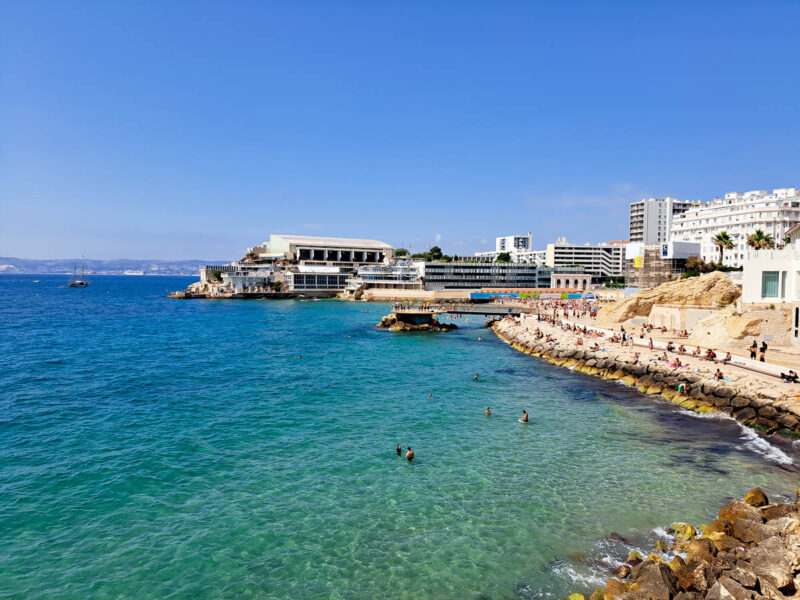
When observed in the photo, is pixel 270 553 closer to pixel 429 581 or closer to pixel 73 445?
pixel 429 581

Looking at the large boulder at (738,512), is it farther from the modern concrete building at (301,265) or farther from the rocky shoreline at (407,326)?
the modern concrete building at (301,265)

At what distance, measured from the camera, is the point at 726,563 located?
540 inches

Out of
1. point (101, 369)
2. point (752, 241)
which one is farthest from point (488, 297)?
point (101, 369)

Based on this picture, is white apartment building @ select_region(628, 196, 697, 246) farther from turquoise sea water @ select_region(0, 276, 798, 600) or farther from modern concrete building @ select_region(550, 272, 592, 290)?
turquoise sea water @ select_region(0, 276, 798, 600)

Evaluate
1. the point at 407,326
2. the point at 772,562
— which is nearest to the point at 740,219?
the point at 407,326

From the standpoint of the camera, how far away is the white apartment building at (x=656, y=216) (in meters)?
178

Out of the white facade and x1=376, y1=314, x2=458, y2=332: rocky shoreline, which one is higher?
the white facade

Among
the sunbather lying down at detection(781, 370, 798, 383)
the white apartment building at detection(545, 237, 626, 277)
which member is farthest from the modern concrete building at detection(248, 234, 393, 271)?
the sunbather lying down at detection(781, 370, 798, 383)

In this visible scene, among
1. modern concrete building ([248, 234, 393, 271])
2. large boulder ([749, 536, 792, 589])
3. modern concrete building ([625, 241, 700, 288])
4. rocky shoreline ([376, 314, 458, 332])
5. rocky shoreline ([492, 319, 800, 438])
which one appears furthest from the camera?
modern concrete building ([248, 234, 393, 271])

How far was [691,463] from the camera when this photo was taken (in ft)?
73.2

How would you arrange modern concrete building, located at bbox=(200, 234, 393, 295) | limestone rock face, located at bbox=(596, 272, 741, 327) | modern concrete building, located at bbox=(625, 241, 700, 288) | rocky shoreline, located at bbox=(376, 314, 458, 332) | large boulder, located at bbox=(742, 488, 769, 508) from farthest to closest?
1. modern concrete building, located at bbox=(200, 234, 393, 295)
2. modern concrete building, located at bbox=(625, 241, 700, 288)
3. rocky shoreline, located at bbox=(376, 314, 458, 332)
4. limestone rock face, located at bbox=(596, 272, 741, 327)
5. large boulder, located at bbox=(742, 488, 769, 508)

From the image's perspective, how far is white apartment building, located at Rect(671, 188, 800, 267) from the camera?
100 meters

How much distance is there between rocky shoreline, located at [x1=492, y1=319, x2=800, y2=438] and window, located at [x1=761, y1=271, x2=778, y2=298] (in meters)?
13.1

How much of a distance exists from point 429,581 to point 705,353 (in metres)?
35.0
